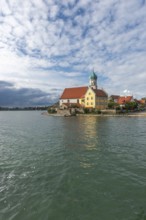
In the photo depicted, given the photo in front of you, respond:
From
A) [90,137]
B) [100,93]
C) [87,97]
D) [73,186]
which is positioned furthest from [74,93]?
[73,186]

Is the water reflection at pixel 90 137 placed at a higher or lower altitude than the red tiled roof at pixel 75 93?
lower

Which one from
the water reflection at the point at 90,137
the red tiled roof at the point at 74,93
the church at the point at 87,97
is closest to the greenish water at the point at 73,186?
the water reflection at the point at 90,137

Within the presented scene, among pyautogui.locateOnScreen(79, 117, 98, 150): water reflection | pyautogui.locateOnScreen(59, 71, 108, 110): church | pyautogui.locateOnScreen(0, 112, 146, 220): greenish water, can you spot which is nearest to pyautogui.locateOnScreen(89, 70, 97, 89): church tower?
pyautogui.locateOnScreen(59, 71, 108, 110): church

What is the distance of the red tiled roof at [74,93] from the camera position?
11430cm

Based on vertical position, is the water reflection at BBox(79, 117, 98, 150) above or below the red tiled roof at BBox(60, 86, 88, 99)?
below

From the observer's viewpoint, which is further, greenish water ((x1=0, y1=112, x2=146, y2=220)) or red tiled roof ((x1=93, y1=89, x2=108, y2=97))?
red tiled roof ((x1=93, y1=89, x2=108, y2=97))

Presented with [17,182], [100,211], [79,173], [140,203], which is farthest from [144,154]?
[17,182]

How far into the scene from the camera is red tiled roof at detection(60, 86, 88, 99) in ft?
375

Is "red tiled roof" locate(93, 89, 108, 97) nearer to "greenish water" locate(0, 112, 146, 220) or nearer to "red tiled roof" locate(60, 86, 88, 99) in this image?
"red tiled roof" locate(60, 86, 88, 99)

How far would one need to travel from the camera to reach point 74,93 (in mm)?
117500

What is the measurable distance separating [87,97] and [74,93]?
1604 centimetres

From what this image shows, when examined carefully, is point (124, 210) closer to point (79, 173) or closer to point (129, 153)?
point (79, 173)

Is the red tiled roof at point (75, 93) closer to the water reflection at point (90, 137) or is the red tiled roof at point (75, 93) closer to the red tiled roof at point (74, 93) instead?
the red tiled roof at point (74, 93)

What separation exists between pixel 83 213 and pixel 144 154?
38.8 feet
